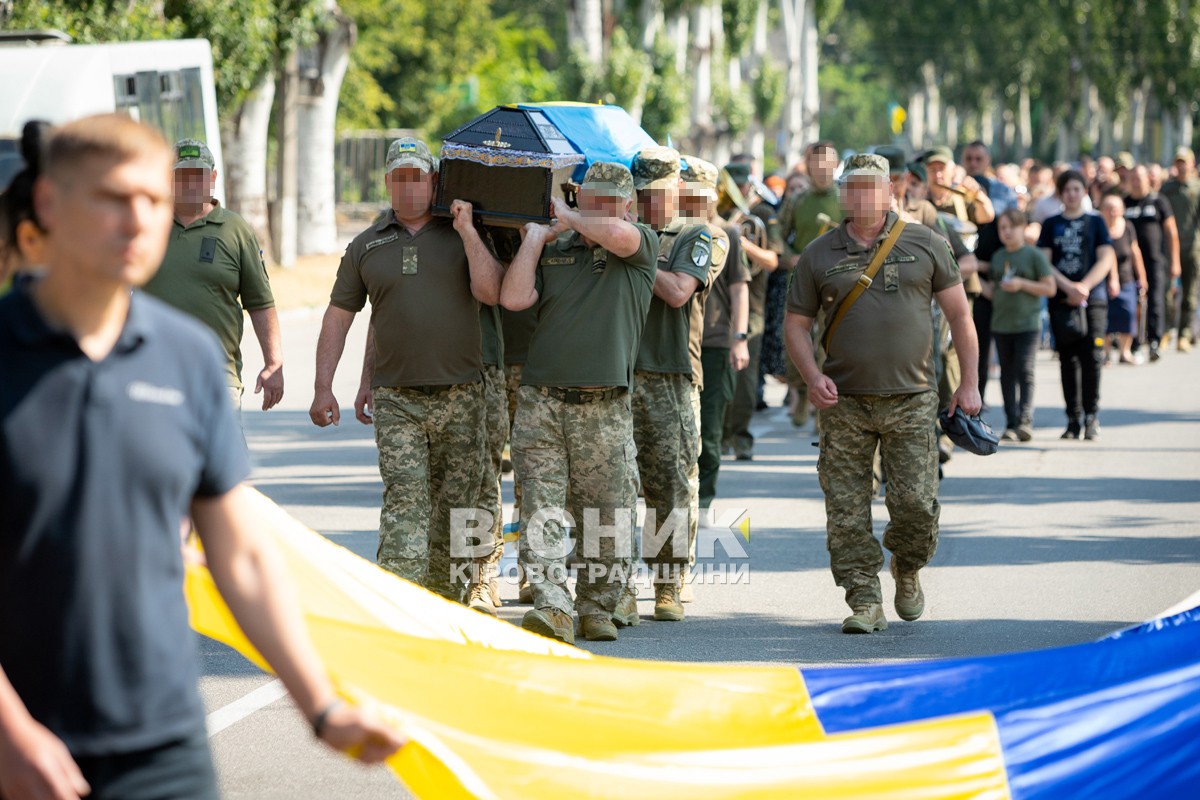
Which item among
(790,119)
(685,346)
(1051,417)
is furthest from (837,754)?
(790,119)

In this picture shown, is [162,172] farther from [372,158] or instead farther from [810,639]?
[372,158]

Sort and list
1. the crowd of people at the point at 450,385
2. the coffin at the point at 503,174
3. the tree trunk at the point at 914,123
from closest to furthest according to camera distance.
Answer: the crowd of people at the point at 450,385, the coffin at the point at 503,174, the tree trunk at the point at 914,123

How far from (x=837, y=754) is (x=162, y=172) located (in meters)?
2.15

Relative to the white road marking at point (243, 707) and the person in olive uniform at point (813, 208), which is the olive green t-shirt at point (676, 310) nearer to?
the white road marking at point (243, 707)

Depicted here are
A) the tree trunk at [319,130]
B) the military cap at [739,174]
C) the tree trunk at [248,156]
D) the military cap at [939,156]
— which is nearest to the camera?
the military cap at [939,156]

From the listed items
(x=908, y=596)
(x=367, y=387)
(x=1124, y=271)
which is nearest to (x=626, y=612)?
(x=908, y=596)

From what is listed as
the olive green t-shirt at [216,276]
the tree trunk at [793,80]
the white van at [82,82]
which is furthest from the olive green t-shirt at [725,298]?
the tree trunk at [793,80]

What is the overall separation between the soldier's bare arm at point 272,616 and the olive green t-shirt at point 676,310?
17.6ft

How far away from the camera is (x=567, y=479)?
313 inches

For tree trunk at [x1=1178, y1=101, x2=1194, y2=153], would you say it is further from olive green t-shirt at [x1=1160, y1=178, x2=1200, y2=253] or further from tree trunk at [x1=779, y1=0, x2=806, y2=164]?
olive green t-shirt at [x1=1160, y1=178, x2=1200, y2=253]

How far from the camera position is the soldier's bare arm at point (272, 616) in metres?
3.14

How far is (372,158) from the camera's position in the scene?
57906mm

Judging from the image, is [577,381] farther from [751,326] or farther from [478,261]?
[751,326]

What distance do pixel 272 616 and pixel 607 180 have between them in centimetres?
460
